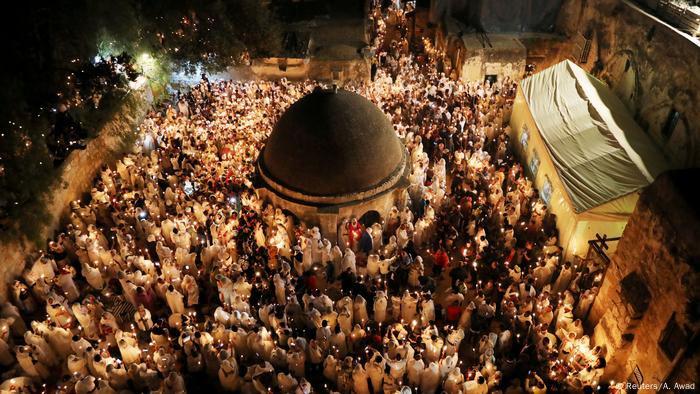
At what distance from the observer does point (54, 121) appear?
40.0 feet

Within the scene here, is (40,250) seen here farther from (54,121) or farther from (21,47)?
(21,47)

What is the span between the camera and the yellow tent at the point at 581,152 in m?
11.1

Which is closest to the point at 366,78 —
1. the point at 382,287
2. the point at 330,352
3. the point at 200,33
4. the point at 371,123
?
the point at 200,33

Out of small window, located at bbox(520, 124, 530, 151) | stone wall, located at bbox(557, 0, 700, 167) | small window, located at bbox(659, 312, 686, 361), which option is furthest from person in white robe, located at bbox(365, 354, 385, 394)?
small window, located at bbox(520, 124, 530, 151)

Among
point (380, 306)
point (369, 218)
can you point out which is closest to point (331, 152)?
point (369, 218)

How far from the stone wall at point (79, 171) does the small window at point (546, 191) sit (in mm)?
13123

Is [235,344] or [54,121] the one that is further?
[54,121]

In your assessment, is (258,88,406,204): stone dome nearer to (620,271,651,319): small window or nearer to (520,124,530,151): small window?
(520,124,530,151): small window

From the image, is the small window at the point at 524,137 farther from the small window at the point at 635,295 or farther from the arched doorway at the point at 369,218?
the small window at the point at 635,295

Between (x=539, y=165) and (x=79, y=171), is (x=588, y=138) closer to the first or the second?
(x=539, y=165)

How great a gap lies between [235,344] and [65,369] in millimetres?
3640

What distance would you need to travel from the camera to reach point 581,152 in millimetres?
12523

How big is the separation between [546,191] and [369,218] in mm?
5185

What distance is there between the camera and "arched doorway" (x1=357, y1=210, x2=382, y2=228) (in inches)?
520
